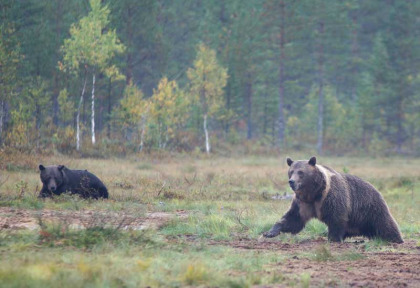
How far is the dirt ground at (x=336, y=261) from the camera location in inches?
254

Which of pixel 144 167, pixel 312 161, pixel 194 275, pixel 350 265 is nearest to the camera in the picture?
pixel 194 275

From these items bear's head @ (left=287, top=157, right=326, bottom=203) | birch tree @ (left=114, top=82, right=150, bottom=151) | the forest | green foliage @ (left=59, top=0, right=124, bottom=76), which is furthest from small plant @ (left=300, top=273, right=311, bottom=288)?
birch tree @ (left=114, top=82, right=150, bottom=151)

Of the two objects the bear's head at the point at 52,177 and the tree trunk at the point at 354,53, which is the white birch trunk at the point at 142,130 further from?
the tree trunk at the point at 354,53

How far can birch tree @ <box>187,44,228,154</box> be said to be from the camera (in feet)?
122

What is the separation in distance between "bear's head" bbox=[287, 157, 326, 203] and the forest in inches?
652

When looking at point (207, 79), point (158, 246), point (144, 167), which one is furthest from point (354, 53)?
point (158, 246)

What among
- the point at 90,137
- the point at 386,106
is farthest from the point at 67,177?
the point at 386,106

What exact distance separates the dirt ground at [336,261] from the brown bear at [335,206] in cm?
30

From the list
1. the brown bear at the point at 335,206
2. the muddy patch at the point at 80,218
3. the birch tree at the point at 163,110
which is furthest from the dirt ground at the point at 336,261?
the birch tree at the point at 163,110

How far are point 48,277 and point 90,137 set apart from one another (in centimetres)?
2683

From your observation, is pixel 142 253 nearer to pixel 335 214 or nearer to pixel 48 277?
pixel 48 277

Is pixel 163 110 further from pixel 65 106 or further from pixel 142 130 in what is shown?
pixel 65 106

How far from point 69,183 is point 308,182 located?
690 cm

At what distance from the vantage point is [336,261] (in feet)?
25.3
